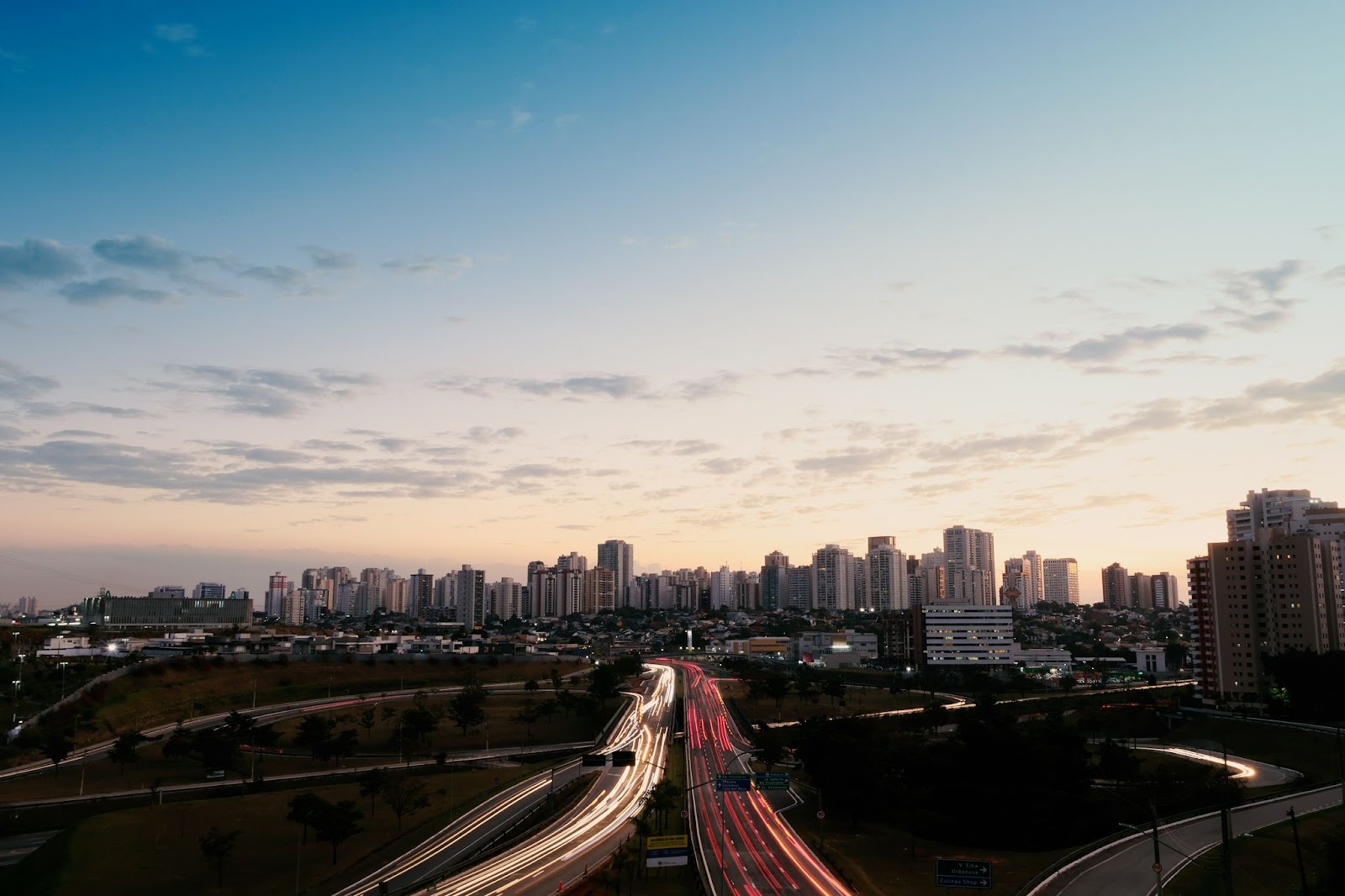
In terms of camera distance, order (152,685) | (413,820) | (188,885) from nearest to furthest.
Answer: (188,885) → (413,820) → (152,685)

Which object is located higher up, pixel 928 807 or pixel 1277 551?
pixel 1277 551

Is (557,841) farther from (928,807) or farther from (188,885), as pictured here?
(928,807)

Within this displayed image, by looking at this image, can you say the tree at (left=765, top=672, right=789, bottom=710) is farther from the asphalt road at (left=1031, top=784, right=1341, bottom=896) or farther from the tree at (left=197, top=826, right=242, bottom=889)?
the tree at (left=197, top=826, right=242, bottom=889)

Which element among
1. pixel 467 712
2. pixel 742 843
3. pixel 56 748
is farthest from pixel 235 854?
pixel 467 712

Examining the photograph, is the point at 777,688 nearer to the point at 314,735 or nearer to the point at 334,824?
the point at 314,735

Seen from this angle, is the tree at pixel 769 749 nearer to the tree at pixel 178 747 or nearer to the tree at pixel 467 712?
the tree at pixel 467 712

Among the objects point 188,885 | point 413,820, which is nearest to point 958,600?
point 413,820
